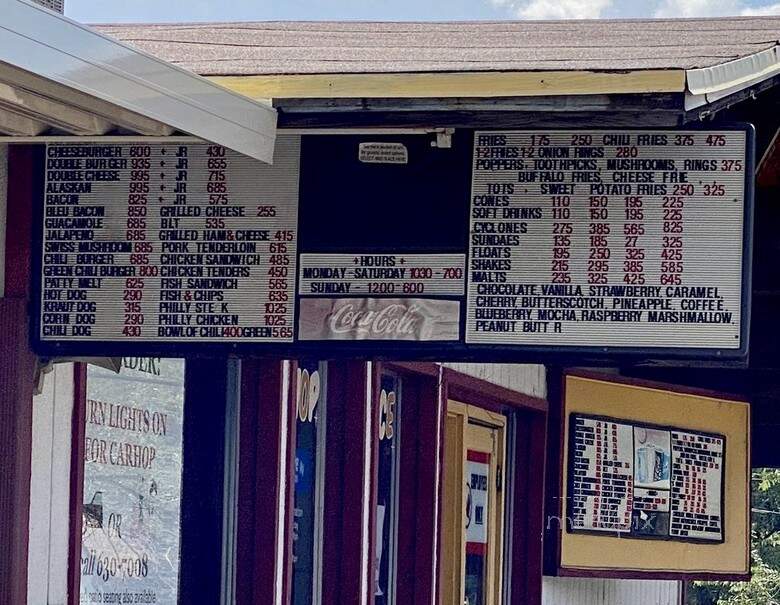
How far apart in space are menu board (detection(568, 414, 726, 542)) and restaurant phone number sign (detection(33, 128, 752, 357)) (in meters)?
5.56

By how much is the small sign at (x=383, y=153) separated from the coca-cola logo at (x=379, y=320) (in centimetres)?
44

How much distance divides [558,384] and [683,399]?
3.03ft

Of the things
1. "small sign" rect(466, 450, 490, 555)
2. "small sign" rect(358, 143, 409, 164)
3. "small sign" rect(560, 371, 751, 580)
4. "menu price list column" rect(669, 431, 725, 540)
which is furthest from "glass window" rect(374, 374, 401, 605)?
"small sign" rect(358, 143, 409, 164)

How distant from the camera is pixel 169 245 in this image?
5.12m

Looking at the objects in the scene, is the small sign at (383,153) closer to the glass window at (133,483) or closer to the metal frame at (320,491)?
the glass window at (133,483)

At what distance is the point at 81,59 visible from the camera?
385 centimetres

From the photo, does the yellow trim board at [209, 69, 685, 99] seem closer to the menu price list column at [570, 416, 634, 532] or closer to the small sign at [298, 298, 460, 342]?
the small sign at [298, 298, 460, 342]

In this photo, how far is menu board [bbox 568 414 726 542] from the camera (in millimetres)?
10430

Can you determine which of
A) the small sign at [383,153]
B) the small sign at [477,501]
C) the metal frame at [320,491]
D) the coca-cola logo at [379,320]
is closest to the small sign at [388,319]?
the coca-cola logo at [379,320]

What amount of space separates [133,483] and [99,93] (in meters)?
2.59

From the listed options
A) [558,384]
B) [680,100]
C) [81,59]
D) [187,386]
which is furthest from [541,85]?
[558,384]

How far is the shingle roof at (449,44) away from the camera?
4.84 m

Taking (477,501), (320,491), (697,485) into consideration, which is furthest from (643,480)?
(320,491)

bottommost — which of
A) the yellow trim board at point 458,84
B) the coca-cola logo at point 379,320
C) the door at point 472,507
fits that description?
the door at point 472,507
